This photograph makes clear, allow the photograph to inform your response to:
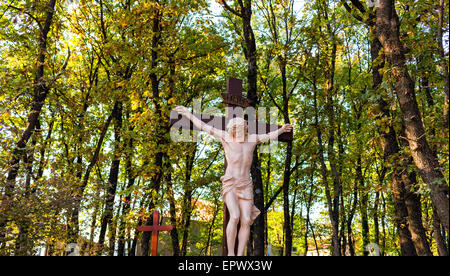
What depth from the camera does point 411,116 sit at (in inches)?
183

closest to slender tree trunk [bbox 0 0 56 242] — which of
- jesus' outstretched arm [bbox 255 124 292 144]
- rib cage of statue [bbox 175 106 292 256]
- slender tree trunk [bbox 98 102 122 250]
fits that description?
slender tree trunk [bbox 98 102 122 250]

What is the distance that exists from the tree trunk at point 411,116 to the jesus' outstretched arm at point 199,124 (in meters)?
2.69

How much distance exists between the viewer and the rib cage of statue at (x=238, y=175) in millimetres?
5484

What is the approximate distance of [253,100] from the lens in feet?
32.9

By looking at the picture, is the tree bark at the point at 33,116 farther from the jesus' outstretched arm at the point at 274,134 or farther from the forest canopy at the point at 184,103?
the jesus' outstretched arm at the point at 274,134

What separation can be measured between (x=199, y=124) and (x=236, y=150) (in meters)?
0.80

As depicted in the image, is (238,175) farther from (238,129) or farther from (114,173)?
(114,173)

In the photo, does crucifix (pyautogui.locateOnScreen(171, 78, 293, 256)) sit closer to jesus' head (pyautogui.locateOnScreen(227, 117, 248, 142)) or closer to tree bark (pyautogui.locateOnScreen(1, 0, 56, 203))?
jesus' head (pyautogui.locateOnScreen(227, 117, 248, 142))

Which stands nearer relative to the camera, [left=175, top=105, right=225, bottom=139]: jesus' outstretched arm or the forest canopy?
the forest canopy

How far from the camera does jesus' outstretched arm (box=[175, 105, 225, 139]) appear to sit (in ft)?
19.8

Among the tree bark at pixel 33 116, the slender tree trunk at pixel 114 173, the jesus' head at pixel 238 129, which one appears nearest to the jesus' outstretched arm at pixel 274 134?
the jesus' head at pixel 238 129

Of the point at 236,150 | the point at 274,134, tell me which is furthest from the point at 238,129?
the point at 274,134
